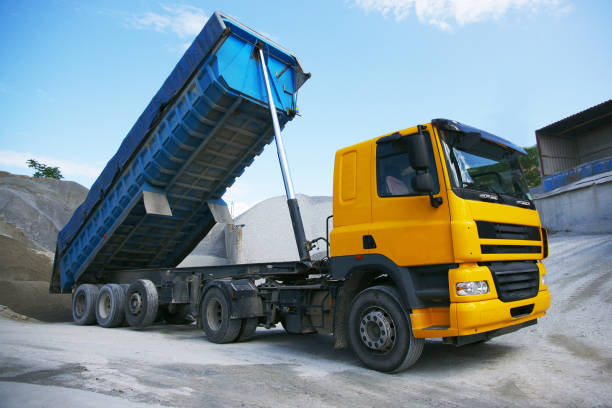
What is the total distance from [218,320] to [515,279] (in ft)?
14.9

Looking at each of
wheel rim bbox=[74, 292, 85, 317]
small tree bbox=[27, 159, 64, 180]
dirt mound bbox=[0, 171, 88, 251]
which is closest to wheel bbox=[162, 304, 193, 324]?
wheel rim bbox=[74, 292, 85, 317]

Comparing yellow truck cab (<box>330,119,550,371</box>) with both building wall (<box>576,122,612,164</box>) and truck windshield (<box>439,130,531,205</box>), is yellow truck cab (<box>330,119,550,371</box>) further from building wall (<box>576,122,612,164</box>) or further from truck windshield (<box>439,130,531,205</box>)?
building wall (<box>576,122,612,164</box>)

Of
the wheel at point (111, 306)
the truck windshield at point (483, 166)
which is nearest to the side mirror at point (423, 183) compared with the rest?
the truck windshield at point (483, 166)

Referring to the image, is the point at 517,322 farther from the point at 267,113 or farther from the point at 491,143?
the point at 267,113

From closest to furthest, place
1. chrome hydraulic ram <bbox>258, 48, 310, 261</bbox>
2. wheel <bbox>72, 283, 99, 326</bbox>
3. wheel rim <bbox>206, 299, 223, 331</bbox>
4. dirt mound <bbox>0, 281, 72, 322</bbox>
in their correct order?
chrome hydraulic ram <bbox>258, 48, 310, 261</bbox>, wheel rim <bbox>206, 299, 223, 331</bbox>, wheel <bbox>72, 283, 99, 326</bbox>, dirt mound <bbox>0, 281, 72, 322</bbox>

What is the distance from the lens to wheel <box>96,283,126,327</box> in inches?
350

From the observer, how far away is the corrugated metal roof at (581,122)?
23.2 metres

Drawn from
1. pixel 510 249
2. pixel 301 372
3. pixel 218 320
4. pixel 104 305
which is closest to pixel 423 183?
pixel 510 249

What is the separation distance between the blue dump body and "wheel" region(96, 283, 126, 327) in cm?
89

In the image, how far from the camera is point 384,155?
4941 mm

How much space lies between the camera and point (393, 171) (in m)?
4.82

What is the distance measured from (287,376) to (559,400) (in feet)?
8.12

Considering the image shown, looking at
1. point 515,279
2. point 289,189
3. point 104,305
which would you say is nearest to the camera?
point 515,279

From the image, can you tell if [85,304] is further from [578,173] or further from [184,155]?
[578,173]
